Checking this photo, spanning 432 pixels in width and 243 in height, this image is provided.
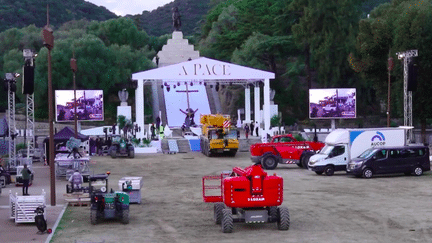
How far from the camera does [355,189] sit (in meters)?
30.5

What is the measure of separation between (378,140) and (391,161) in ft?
7.65

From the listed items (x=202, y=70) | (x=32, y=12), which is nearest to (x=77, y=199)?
(x=202, y=70)

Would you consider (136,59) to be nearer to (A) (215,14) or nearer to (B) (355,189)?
(A) (215,14)

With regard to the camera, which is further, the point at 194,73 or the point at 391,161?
the point at 194,73

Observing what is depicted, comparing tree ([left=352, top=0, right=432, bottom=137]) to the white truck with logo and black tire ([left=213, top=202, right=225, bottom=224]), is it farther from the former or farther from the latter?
black tire ([left=213, top=202, right=225, bottom=224])

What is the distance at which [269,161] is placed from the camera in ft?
131

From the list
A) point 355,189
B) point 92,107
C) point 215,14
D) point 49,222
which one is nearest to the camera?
point 49,222

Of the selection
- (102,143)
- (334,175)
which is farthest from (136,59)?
→ (334,175)

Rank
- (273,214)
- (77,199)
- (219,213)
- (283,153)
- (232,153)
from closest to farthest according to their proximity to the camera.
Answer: (273,214)
(219,213)
(77,199)
(283,153)
(232,153)

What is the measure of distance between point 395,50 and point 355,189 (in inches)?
1042

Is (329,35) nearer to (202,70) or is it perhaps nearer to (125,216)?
(202,70)

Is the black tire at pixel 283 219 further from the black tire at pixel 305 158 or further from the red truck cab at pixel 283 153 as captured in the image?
the black tire at pixel 305 158

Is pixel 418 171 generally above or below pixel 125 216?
above

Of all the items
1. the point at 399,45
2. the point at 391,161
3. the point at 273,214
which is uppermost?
the point at 399,45
